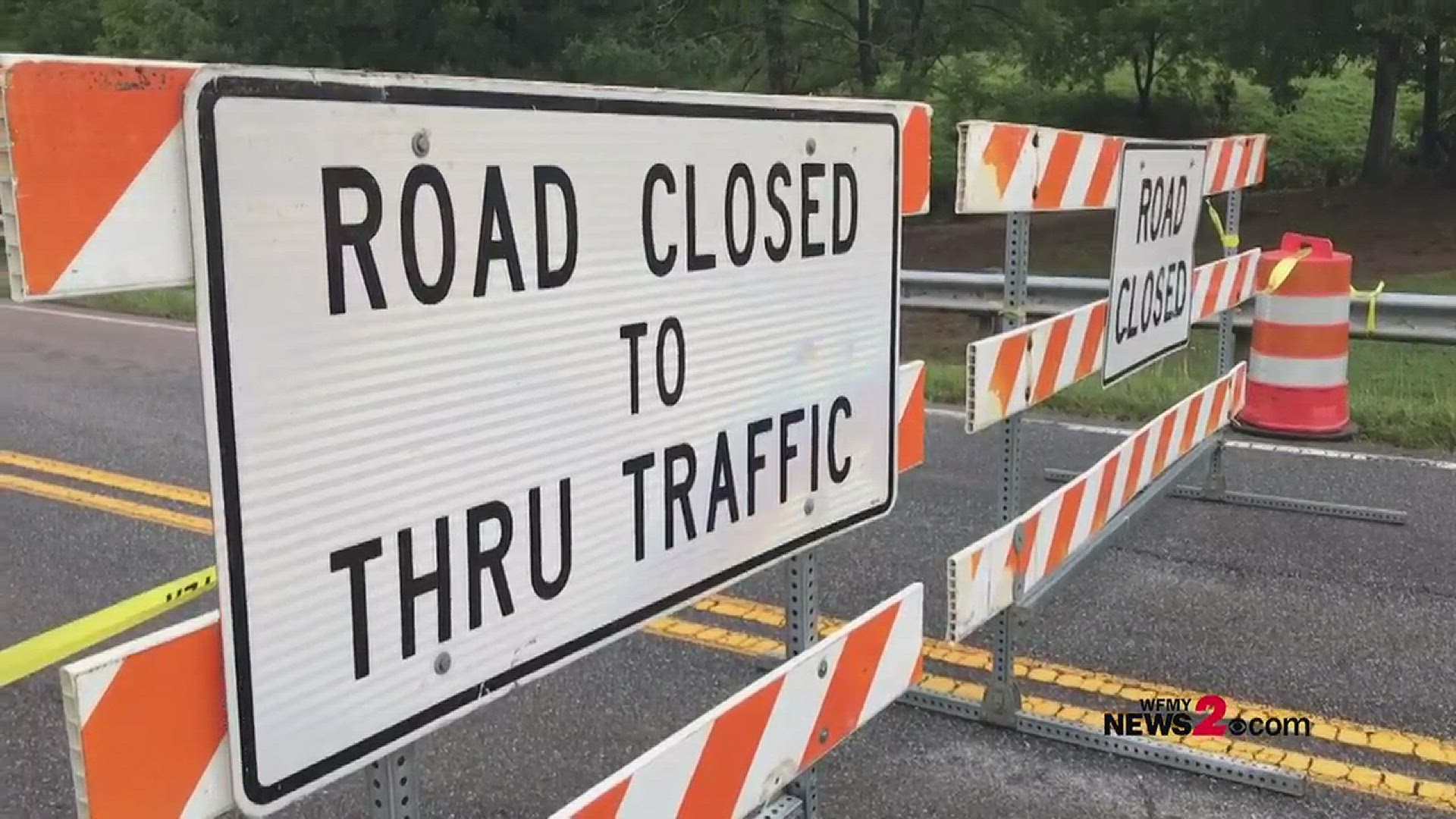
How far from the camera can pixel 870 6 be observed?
85.0 feet

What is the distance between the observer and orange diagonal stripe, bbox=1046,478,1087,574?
4.12 metres

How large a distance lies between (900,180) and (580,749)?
210cm

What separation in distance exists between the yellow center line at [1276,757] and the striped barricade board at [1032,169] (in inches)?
57.2

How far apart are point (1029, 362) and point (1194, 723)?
1.21 m

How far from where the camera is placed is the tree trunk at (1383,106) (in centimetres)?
2058

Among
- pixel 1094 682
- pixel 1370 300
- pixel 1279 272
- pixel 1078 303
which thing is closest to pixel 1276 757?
pixel 1094 682

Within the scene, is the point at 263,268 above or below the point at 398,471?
above

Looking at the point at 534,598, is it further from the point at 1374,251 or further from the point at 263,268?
the point at 1374,251

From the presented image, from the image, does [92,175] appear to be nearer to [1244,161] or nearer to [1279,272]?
[1244,161]

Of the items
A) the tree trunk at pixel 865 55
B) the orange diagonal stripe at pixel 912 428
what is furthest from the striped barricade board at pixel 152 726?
the tree trunk at pixel 865 55

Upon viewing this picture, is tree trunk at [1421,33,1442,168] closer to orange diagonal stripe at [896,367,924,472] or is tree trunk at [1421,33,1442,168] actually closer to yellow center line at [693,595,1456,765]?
yellow center line at [693,595,1456,765]

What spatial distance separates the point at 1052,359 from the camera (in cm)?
416

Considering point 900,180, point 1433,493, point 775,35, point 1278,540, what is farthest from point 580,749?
point 775,35

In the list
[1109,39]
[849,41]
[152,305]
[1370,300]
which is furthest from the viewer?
[1109,39]
